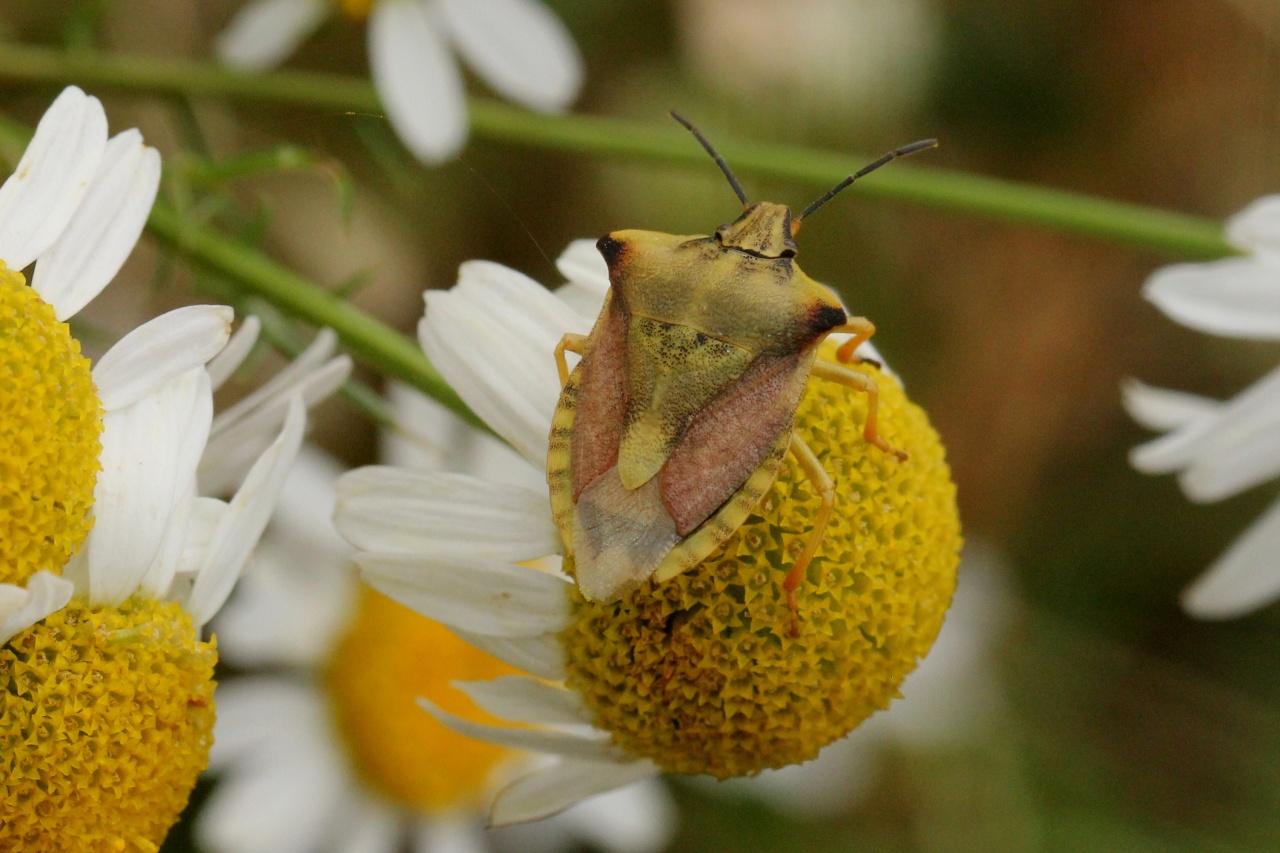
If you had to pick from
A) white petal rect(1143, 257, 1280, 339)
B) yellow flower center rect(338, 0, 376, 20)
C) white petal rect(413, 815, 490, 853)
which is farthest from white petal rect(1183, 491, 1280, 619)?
yellow flower center rect(338, 0, 376, 20)

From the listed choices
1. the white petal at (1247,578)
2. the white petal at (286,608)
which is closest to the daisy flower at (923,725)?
the white petal at (286,608)

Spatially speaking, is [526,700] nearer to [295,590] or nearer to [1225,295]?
[1225,295]

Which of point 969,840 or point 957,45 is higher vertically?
point 957,45

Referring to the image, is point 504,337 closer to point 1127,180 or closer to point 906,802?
point 906,802

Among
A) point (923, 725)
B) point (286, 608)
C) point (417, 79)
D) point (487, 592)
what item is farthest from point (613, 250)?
point (923, 725)

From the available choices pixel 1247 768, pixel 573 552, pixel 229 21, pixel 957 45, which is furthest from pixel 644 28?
pixel 573 552

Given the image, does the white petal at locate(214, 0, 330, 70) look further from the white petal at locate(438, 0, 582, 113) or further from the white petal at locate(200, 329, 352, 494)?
the white petal at locate(200, 329, 352, 494)

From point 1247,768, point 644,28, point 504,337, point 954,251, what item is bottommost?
point 1247,768
